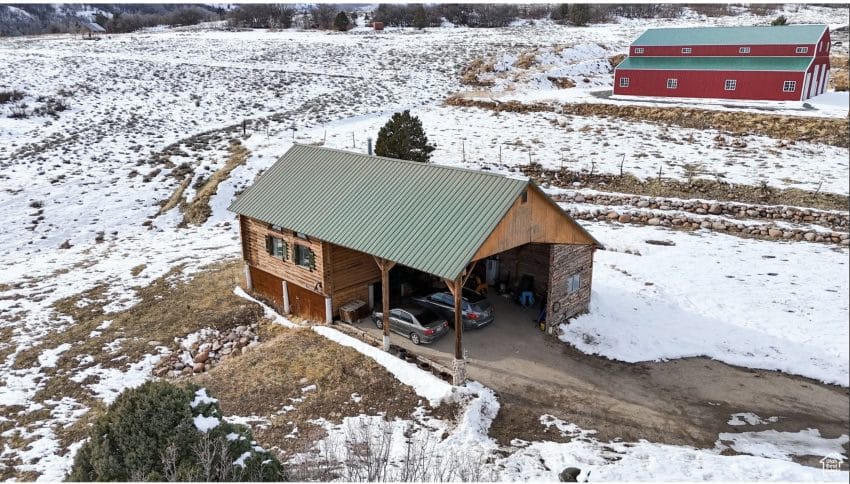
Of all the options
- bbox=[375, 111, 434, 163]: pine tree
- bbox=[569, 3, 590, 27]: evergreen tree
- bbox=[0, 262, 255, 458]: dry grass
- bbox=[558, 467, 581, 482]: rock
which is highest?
bbox=[569, 3, 590, 27]: evergreen tree

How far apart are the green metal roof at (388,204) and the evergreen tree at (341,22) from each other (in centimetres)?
7544

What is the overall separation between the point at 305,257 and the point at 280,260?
1868 mm

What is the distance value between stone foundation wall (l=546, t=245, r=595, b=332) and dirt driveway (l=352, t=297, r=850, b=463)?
1.16m

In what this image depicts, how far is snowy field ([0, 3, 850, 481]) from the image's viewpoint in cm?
1839

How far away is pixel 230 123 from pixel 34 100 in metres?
16.5

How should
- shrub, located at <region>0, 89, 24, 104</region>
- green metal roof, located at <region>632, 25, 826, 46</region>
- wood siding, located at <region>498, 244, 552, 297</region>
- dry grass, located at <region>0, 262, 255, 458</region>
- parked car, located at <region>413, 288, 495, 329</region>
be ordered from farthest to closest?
green metal roof, located at <region>632, 25, 826, 46</region>, shrub, located at <region>0, 89, 24, 104</region>, wood siding, located at <region>498, 244, 552, 297</region>, parked car, located at <region>413, 288, 495, 329</region>, dry grass, located at <region>0, 262, 255, 458</region>

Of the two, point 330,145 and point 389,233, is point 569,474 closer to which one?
point 389,233

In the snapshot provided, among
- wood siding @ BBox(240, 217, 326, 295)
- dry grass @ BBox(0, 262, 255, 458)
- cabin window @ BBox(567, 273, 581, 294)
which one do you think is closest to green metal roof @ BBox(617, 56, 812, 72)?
cabin window @ BBox(567, 273, 581, 294)

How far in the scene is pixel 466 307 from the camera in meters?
20.7

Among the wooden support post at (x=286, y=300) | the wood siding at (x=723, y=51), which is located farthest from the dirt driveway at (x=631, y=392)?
the wood siding at (x=723, y=51)

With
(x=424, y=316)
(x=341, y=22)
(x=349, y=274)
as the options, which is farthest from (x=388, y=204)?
(x=341, y=22)

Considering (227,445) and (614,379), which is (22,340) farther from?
(614,379)

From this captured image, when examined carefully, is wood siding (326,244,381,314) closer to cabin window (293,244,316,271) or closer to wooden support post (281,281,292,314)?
cabin window (293,244,316,271)

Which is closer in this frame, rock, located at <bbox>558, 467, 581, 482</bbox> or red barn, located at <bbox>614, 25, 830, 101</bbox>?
rock, located at <bbox>558, 467, 581, 482</bbox>
